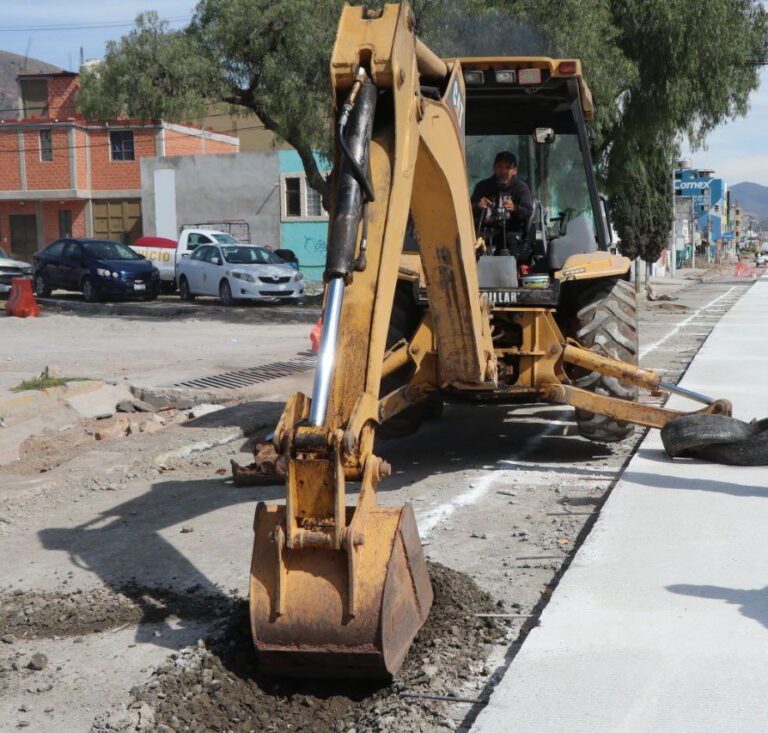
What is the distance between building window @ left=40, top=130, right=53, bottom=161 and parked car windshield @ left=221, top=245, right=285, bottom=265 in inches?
892

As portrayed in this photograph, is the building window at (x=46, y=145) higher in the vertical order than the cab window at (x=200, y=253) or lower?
higher

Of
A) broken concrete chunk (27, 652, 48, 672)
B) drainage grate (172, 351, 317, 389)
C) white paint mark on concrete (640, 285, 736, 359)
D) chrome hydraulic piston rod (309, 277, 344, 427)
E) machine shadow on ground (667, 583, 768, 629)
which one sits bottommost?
broken concrete chunk (27, 652, 48, 672)

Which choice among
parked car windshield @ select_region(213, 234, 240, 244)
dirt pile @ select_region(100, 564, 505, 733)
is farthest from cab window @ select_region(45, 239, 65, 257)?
dirt pile @ select_region(100, 564, 505, 733)

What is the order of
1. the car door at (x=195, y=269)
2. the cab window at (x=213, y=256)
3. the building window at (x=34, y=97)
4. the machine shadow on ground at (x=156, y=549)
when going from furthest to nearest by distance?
the building window at (x=34, y=97) < the car door at (x=195, y=269) < the cab window at (x=213, y=256) < the machine shadow on ground at (x=156, y=549)

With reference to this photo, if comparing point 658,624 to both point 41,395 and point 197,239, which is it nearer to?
point 41,395

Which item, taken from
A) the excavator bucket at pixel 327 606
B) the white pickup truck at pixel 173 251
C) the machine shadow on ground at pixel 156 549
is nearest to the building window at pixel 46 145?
the white pickup truck at pixel 173 251

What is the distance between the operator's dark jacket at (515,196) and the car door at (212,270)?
19318mm

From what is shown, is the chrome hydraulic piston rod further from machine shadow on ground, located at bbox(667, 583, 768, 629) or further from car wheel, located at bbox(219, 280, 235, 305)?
car wheel, located at bbox(219, 280, 235, 305)

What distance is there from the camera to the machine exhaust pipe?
4133mm

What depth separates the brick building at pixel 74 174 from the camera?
46.6m

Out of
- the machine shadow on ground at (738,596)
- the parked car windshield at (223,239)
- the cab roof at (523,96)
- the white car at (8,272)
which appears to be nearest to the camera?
the machine shadow on ground at (738,596)

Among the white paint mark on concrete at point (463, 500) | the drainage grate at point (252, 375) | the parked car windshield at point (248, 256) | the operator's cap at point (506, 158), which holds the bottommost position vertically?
the white paint mark on concrete at point (463, 500)

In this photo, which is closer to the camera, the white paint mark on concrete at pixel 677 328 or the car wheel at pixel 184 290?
the white paint mark on concrete at pixel 677 328

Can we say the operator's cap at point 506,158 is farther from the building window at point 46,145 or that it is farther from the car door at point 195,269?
the building window at point 46,145
